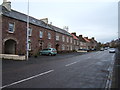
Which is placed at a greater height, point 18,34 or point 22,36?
point 18,34

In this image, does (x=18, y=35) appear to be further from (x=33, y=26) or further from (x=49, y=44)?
(x=49, y=44)

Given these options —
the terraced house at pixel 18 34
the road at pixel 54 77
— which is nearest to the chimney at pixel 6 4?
the terraced house at pixel 18 34

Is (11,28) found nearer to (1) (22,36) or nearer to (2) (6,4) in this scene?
(1) (22,36)

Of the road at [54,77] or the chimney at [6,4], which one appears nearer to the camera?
the road at [54,77]

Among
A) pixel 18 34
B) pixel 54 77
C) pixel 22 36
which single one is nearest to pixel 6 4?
pixel 18 34

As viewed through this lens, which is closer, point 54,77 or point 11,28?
point 54,77

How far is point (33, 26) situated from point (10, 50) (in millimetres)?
7320

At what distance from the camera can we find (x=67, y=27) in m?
54.0

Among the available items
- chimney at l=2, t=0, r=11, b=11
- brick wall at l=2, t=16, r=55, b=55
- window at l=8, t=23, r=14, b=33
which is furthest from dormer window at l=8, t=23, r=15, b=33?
chimney at l=2, t=0, r=11, b=11

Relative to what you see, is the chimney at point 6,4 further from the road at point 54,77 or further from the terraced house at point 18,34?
the road at point 54,77

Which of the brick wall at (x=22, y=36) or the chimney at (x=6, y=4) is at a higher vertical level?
the chimney at (x=6, y=4)

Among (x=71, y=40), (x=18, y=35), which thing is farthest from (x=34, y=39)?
(x=71, y=40)

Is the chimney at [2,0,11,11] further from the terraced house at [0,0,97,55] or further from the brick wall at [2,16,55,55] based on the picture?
the brick wall at [2,16,55,55]

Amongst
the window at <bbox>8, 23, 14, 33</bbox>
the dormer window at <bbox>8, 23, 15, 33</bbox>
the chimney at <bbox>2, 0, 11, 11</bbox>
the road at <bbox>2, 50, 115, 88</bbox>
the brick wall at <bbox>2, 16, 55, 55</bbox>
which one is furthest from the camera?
the chimney at <bbox>2, 0, 11, 11</bbox>
